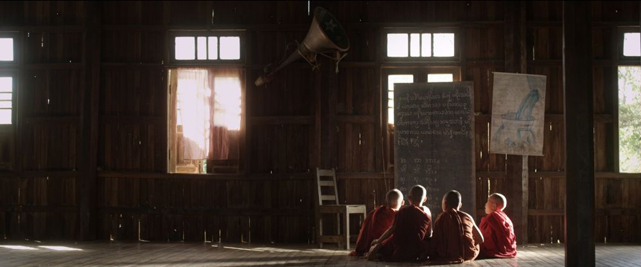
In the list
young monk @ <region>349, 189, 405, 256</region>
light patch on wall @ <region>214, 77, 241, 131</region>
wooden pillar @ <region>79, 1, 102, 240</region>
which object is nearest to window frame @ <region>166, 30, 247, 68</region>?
light patch on wall @ <region>214, 77, 241, 131</region>

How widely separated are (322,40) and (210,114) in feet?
7.57

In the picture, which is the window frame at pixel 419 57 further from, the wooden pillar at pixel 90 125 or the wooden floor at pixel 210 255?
the wooden pillar at pixel 90 125

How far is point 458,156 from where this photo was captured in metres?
11.5

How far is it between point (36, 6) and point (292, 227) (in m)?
5.53

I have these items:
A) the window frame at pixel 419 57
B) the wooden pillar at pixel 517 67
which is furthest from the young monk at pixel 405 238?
the window frame at pixel 419 57

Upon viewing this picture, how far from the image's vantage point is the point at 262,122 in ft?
39.3

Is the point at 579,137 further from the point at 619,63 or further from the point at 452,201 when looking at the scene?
the point at 619,63

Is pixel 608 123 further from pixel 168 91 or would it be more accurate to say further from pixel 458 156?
pixel 168 91

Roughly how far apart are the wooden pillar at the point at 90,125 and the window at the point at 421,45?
4.69 meters

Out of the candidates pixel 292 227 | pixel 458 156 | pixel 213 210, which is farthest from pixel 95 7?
pixel 458 156

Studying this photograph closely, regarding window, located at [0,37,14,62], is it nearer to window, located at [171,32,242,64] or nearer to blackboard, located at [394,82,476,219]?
window, located at [171,32,242,64]

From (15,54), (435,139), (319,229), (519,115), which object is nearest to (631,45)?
(519,115)

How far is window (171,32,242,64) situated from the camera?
39.6 ft

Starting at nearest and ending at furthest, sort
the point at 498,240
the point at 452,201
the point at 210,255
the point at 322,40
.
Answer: the point at 452,201
the point at 498,240
the point at 210,255
the point at 322,40
